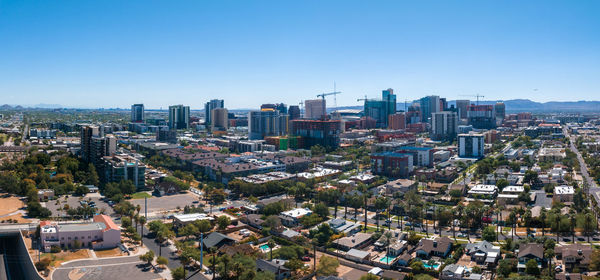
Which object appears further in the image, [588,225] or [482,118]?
[482,118]

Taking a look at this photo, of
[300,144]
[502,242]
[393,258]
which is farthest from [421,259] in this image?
[300,144]

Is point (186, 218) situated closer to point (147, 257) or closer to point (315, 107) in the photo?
point (147, 257)

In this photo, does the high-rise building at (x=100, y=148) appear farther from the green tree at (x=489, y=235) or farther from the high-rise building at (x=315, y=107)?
the high-rise building at (x=315, y=107)

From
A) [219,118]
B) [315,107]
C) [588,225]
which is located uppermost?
[315,107]

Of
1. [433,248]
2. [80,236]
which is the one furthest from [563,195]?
[80,236]

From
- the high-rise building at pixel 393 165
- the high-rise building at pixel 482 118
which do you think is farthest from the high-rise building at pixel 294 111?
the high-rise building at pixel 393 165

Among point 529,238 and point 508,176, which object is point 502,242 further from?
point 508,176

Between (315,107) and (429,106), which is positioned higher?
(429,106)
